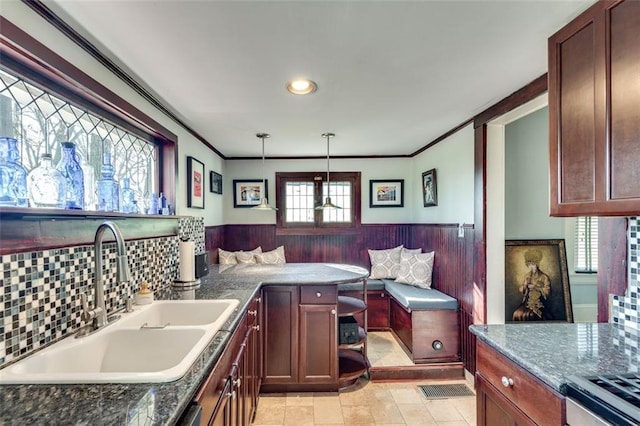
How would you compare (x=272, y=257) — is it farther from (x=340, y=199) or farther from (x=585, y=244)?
(x=585, y=244)

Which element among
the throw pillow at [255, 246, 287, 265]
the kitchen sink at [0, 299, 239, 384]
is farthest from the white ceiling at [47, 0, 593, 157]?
the throw pillow at [255, 246, 287, 265]

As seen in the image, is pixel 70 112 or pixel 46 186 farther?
pixel 70 112

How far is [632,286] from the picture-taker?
1.41 metres

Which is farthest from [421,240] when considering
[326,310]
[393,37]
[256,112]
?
[393,37]

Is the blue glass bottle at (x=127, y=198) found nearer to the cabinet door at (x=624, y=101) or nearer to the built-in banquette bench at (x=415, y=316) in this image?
the built-in banquette bench at (x=415, y=316)

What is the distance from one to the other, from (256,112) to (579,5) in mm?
2017

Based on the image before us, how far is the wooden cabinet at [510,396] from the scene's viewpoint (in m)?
1.03

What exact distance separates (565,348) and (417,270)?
228cm

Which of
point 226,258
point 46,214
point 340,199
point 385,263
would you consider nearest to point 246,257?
point 226,258

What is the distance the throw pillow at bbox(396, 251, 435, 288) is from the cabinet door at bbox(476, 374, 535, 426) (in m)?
1.97

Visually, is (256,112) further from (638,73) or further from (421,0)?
(638,73)

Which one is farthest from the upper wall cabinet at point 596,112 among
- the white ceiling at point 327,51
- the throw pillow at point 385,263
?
the throw pillow at point 385,263

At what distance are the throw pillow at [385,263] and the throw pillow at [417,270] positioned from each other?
0.20 m

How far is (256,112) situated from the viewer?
246 centimetres
